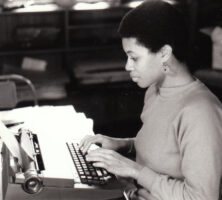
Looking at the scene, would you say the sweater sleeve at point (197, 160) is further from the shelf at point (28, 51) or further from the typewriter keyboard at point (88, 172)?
the shelf at point (28, 51)

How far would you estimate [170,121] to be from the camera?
1.46 m

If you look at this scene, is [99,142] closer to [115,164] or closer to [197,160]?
[115,164]

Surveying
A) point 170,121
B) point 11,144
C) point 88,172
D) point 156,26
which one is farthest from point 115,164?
point 156,26

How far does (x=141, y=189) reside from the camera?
1565 mm

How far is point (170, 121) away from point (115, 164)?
23 centimetres

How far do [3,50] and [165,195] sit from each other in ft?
10.1

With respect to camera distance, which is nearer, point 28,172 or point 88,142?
point 28,172

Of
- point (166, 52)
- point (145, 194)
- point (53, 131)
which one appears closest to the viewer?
point (166, 52)

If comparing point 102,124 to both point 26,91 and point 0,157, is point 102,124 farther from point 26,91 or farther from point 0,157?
point 0,157

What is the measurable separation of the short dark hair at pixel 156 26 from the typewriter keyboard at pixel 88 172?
44 cm

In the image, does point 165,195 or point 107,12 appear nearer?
point 165,195

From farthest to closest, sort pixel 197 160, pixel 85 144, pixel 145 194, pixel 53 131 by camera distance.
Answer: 1. pixel 53 131
2. pixel 85 144
3. pixel 145 194
4. pixel 197 160

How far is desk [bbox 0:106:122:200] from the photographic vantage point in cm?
136

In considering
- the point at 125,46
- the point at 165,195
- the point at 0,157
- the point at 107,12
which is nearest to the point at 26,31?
the point at 107,12
